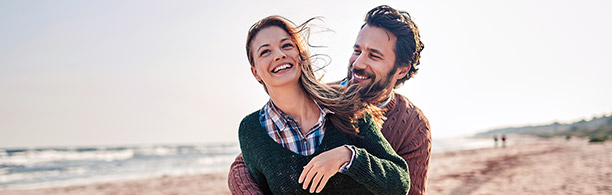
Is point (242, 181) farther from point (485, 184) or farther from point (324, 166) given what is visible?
point (485, 184)

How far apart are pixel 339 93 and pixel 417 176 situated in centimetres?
76

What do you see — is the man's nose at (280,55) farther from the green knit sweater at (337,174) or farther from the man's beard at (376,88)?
the man's beard at (376,88)

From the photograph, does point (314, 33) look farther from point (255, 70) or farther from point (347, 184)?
point (347, 184)

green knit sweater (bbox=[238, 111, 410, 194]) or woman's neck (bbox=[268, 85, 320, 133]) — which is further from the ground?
woman's neck (bbox=[268, 85, 320, 133])

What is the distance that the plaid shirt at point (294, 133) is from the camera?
2.21m

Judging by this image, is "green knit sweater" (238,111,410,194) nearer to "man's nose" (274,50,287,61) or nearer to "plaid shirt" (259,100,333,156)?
"plaid shirt" (259,100,333,156)


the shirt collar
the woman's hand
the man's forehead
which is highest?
the man's forehead

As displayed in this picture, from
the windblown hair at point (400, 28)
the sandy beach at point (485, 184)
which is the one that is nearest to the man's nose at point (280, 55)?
the windblown hair at point (400, 28)

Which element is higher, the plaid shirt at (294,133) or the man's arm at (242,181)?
the plaid shirt at (294,133)

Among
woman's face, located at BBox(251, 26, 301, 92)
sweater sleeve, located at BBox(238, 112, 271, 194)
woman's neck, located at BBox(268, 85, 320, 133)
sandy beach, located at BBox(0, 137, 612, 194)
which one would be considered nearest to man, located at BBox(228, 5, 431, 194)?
sweater sleeve, located at BBox(238, 112, 271, 194)

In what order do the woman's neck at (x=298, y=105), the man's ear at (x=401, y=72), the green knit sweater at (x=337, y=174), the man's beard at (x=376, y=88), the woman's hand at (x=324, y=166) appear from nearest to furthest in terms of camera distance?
the woman's hand at (x=324, y=166) → the green knit sweater at (x=337, y=174) → the woman's neck at (x=298, y=105) → the man's beard at (x=376, y=88) → the man's ear at (x=401, y=72)

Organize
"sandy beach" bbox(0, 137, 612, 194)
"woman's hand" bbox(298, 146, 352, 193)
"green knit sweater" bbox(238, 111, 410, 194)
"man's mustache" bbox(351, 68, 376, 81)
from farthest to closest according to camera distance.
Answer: "sandy beach" bbox(0, 137, 612, 194), "man's mustache" bbox(351, 68, 376, 81), "green knit sweater" bbox(238, 111, 410, 194), "woman's hand" bbox(298, 146, 352, 193)

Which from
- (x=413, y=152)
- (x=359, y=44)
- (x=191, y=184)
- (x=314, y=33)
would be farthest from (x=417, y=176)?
(x=191, y=184)

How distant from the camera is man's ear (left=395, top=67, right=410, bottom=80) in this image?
2949mm
